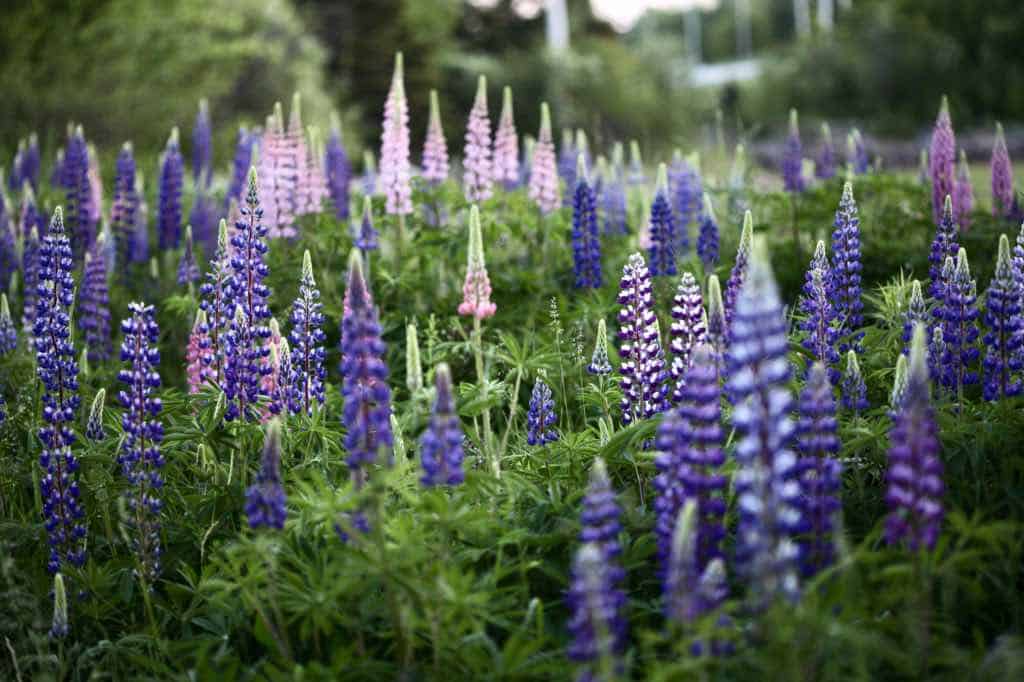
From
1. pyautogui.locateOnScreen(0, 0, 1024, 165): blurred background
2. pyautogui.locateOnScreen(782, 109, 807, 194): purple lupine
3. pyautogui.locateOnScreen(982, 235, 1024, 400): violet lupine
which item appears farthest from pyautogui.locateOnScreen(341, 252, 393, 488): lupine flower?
pyautogui.locateOnScreen(0, 0, 1024, 165): blurred background

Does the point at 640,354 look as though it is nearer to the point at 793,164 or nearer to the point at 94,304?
the point at 94,304

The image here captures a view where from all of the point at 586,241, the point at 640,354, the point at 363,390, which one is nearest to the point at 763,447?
the point at 363,390

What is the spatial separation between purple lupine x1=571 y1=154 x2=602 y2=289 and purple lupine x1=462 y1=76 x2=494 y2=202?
81 centimetres

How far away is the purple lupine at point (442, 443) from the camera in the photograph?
295cm

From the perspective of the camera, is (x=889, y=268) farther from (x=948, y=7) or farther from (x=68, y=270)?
(x=948, y=7)

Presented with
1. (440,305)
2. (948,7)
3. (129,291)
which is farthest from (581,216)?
(948,7)

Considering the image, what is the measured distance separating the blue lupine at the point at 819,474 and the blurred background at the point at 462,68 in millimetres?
14298

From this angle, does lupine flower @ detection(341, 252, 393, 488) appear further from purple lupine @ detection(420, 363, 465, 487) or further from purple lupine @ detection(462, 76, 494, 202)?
purple lupine @ detection(462, 76, 494, 202)

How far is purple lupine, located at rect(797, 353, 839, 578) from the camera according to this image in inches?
112

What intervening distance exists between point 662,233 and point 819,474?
3.10m

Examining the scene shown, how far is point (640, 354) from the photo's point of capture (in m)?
3.83

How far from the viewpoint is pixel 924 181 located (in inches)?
313

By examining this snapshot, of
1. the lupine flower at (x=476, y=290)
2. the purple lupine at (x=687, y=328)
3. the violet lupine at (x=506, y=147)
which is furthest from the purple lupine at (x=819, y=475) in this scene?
the violet lupine at (x=506, y=147)

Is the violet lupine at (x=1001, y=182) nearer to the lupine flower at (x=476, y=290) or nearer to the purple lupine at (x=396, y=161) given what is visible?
the purple lupine at (x=396, y=161)
